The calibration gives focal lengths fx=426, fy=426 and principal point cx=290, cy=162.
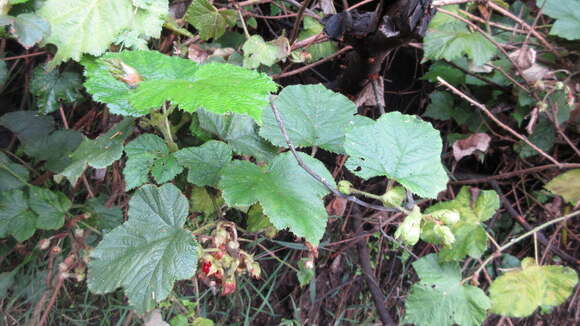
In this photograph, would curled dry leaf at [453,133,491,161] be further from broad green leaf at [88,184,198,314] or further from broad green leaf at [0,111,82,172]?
broad green leaf at [0,111,82,172]

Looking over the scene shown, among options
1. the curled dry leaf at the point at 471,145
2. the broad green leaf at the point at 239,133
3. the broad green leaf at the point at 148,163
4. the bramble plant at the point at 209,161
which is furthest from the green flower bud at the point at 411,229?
the curled dry leaf at the point at 471,145

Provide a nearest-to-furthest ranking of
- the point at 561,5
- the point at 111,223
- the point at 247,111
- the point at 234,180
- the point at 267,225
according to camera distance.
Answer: the point at 247,111
the point at 234,180
the point at 267,225
the point at 111,223
the point at 561,5

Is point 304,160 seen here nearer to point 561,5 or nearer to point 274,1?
point 274,1

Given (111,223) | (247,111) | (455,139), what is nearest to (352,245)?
(455,139)

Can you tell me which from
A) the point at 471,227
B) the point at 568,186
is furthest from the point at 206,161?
the point at 568,186

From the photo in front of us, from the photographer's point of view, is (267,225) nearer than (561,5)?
Yes

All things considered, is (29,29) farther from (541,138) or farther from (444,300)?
(541,138)

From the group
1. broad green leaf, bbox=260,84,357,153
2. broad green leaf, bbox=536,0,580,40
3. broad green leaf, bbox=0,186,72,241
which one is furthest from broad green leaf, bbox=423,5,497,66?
broad green leaf, bbox=0,186,72,241
